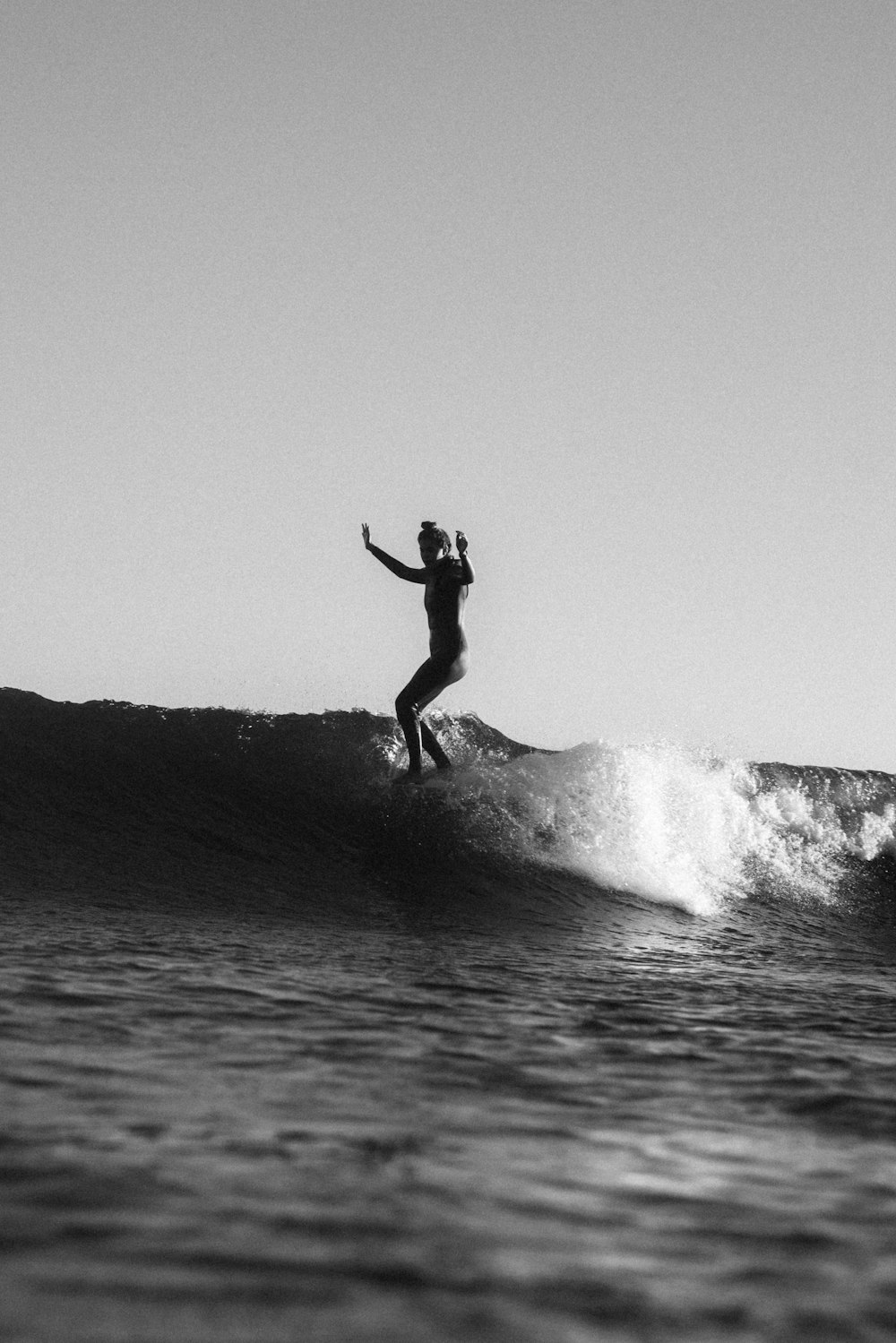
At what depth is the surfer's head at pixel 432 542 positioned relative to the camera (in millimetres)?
9758

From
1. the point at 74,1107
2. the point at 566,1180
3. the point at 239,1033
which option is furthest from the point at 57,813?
the point at 566,1180

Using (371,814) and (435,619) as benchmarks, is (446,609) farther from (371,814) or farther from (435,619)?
(371,814)

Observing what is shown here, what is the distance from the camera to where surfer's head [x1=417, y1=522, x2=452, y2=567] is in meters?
9.76

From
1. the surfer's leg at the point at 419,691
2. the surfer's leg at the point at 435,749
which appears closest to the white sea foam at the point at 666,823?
the surfer's leg at the point at 435,749

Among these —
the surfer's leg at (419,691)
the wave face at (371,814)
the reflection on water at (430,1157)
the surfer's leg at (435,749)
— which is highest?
the surfer's leg at (419,691)

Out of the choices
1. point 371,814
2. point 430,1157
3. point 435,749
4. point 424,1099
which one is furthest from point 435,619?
point 430,1157

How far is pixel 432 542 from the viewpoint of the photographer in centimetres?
977

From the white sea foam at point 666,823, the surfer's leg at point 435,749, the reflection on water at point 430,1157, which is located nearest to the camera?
the reflection on water at point 430,1157

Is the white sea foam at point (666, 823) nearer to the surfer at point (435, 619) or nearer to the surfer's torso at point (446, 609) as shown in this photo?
the surfer at point (435, 619)

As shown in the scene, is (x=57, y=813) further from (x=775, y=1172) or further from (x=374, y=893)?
(x=775, y=1172)

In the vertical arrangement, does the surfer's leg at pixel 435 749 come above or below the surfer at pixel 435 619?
below

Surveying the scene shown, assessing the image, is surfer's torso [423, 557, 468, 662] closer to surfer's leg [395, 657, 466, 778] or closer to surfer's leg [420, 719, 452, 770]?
surfer's leg [395, 657, 466, 778]

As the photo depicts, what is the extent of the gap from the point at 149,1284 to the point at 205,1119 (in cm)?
90

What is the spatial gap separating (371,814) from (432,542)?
235 cm
